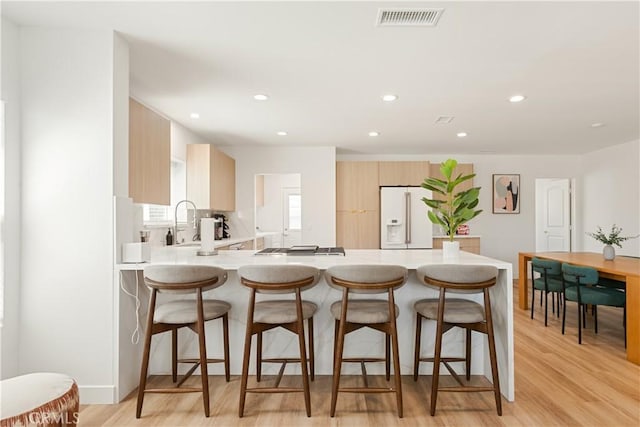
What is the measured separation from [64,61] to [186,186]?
2.62 m

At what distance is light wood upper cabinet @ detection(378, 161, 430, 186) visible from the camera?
6543 millimetres

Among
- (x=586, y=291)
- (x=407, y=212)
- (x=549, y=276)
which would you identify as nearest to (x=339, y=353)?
(x=586, y=291)

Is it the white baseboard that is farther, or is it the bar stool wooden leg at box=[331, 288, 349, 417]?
the white baseboard

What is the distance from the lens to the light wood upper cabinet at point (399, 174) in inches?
258

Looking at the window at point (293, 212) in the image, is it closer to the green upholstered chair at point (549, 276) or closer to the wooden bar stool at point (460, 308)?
the green upholstered chair at point (549, 276)

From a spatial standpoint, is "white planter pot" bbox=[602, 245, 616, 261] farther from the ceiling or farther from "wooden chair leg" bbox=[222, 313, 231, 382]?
"wooden chair leg" bbox=[222, 313, 231, 382]

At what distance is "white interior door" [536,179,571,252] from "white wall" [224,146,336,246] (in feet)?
14.9

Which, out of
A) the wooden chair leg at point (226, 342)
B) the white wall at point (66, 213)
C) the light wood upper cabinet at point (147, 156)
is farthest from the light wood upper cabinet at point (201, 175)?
the wooden chair leg at point (226, 342)

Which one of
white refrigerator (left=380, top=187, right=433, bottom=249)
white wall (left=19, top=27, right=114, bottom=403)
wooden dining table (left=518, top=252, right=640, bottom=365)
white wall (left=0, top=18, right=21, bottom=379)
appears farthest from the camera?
white refrigerator (left=380, top=187, right=433, bottom=249)

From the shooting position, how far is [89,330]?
96.4 inches

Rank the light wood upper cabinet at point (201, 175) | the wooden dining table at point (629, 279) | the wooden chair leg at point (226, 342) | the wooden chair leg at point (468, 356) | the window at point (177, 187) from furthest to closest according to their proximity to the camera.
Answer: the light wood upper cabinet at point (201, 175) → the window at point (177, 187) → the wooden dining table at point (629, 279) → the wooden chair leg at point (468, 356) → the wooden chair leg at point (226, 342)

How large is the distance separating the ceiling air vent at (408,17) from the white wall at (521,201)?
15.8ft

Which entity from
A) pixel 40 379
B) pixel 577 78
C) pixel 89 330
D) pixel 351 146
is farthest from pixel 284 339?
pixel 351 146

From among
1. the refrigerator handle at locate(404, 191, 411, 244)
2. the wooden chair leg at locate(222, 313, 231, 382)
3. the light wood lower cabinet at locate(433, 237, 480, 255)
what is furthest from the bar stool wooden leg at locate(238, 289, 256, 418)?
the light wood lower cabinet at locate(433, 237, 480, 255)
